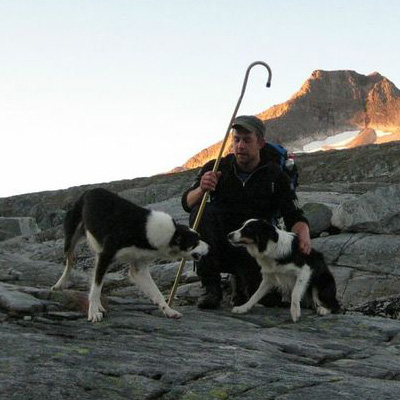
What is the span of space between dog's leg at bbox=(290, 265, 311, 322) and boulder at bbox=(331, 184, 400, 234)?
9040mm

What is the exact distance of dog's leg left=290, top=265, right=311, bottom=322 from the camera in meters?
9.53

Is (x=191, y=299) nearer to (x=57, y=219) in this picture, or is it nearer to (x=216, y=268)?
(x=216, y=268)

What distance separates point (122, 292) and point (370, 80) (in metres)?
148

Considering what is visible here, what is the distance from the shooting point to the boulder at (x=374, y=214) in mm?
18156

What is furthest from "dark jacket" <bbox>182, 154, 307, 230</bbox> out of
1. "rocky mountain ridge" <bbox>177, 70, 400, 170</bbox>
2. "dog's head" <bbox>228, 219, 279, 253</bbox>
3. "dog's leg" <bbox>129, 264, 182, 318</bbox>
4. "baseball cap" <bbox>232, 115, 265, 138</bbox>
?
"rocky mountain ridge" <bbox>177, 70, 400, 170</bbox>

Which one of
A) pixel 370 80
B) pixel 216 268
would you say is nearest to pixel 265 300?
pixel 216 268

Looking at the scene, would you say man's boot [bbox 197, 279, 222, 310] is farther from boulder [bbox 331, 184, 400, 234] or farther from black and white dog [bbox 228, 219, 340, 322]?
boulder [bbox 331, 184, 400, 234]

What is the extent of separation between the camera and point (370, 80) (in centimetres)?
15175

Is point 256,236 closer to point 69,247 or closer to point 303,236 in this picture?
point 303,236

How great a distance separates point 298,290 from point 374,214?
31.0 feet

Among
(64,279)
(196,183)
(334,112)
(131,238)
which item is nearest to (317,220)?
(196,183)

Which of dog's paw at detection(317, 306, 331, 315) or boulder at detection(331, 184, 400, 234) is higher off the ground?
boulder at detection(331, 184, 400, 234)

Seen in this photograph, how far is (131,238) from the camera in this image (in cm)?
870

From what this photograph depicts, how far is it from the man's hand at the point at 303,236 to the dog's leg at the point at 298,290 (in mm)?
289
